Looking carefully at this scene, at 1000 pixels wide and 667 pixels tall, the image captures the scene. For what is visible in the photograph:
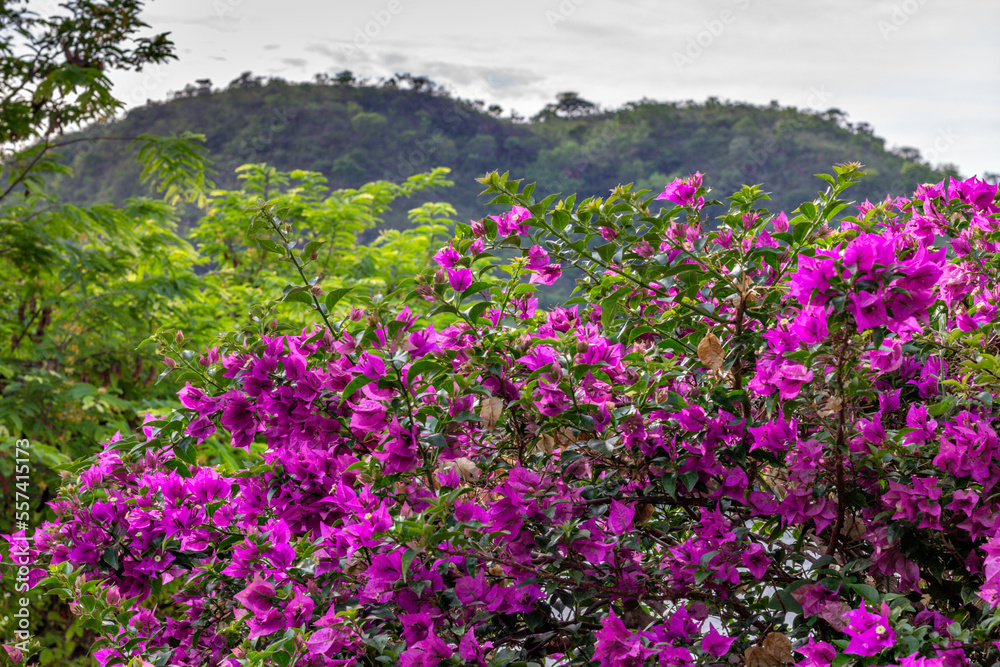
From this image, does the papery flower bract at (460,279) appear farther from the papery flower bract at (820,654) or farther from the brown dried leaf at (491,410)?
the papery flower bract at (820,654)

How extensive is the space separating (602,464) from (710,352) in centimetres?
27

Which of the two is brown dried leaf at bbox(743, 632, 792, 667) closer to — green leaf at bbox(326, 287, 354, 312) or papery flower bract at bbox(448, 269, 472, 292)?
papery flower bract at bbox(448, 269, 472, 292)

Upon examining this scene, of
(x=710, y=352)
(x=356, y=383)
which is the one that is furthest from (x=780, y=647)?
(x=356, y=383)

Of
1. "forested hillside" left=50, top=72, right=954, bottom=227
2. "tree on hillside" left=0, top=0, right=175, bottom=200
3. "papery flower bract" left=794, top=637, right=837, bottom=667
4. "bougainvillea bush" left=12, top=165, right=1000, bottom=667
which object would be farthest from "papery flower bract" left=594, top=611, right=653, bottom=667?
"forested hillside" left=50, top=72, right=954, bottom=227

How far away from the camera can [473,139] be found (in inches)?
1188

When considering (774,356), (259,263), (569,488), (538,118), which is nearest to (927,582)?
(774,356)

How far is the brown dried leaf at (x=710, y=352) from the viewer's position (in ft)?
3.88

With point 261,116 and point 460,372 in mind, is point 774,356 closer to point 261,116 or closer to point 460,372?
point 460,372

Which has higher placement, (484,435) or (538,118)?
(538,118)

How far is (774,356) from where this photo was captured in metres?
1.19

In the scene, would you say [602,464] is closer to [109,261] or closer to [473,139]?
[109,261]

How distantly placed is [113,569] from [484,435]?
2.69 feet

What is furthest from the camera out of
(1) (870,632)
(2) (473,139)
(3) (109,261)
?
(2) (473,139)

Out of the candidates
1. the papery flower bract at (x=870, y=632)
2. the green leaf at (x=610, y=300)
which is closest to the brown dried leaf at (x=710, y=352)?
the green leaf at (x=610, y=300)
